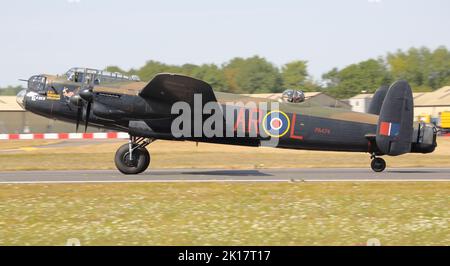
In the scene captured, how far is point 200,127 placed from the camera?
64.8 ft

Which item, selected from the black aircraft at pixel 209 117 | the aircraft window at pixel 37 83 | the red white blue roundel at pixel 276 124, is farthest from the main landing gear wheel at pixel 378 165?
the aircraft window at pixel 37 83

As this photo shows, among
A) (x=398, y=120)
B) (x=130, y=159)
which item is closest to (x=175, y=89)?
(x=130, y=159)

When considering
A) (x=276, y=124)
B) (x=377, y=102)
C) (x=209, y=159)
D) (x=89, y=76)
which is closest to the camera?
(x=89, y=76)

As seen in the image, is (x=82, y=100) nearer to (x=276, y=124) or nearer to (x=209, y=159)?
(x=276, y=124)

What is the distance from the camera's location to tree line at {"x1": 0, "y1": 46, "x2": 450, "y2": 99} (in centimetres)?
12838

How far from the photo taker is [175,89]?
18766mm

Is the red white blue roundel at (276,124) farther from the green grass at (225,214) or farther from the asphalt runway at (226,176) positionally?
the green grass at (225,214)

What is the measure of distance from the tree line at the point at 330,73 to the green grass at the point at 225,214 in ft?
362

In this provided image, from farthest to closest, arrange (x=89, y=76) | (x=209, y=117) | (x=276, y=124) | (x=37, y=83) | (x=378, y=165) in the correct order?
1. (x=378, y=165)
2. (x=276, y=124)
3. (x=89, y=76)
4. (x=37, y=83)
5. (x=209, y=117)

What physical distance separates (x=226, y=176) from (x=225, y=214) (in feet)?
22.1

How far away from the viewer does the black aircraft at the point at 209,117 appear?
19.4m

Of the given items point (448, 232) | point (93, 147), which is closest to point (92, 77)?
point (448, 232)

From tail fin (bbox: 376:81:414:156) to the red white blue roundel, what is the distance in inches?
124

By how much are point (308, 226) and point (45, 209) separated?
5.79 metres
